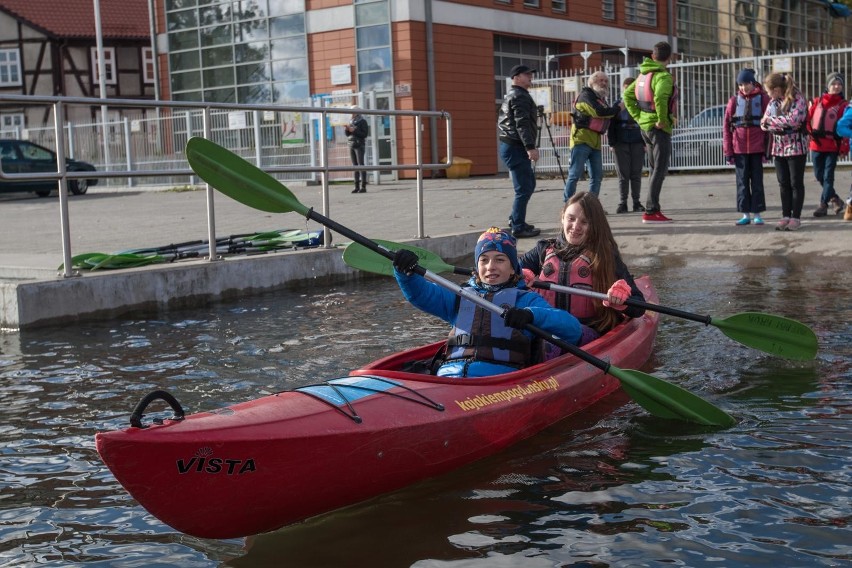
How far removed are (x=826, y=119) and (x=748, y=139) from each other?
1.17 m

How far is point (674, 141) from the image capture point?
2069cm

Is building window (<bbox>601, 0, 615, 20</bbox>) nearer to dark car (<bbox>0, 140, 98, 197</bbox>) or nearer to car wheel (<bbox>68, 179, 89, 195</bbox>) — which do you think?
dark car (<bbox>0, 140, 98, 197</bbox>)

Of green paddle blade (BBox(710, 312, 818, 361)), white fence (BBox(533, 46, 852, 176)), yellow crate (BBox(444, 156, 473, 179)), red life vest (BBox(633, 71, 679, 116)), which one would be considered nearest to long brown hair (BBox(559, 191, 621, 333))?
green paddle blade (BBox(710, 312, 818, 361))

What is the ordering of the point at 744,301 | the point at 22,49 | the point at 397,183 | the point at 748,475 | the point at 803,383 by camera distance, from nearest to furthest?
the point at 748,475 < the point at 803,383 < the point at 744,301 < the point at 397,183 < the point at 22,49

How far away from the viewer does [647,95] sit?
1309cm

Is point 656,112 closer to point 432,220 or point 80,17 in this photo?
point 432,220

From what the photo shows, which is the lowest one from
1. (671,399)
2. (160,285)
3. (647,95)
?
(671,399)

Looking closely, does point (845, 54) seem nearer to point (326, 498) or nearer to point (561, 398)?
point (561, 398)

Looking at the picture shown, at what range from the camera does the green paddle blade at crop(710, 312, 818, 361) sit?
6.66 m

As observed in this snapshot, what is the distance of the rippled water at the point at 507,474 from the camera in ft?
13.7

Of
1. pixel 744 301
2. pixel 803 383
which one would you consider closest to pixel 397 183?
pixel 744 301

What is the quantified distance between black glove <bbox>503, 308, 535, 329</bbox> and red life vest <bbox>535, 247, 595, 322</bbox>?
139 centimetres

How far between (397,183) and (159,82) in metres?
10.5

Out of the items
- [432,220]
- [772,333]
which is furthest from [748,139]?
[772,333]
